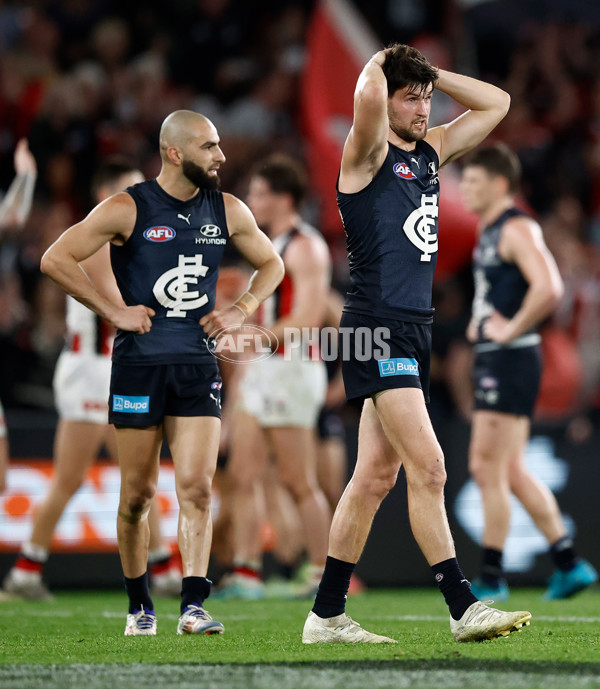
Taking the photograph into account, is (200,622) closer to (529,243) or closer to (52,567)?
(529,243)

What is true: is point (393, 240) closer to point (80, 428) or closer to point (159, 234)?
point (159, 234)

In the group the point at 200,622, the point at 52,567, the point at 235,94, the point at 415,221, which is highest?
the point at 235,94

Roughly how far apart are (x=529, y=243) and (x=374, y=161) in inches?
120

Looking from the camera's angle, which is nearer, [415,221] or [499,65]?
[415,221]

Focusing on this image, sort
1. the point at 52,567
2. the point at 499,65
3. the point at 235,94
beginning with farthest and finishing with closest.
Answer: the point at 499,65
the point at 235,94
the point at 52,567

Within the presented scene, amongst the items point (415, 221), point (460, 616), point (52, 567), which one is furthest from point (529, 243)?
point (52, 567)

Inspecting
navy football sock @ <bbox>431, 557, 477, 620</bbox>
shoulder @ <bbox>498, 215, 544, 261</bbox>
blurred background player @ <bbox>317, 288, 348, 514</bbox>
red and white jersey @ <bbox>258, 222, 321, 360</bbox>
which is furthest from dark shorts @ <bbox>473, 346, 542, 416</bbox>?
navy football sock @ <bbox>431, 557, 477, 620</bbox>

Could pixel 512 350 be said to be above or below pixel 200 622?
above

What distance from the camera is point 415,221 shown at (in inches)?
205

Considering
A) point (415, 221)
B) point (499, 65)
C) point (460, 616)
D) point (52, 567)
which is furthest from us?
point (499, 65)

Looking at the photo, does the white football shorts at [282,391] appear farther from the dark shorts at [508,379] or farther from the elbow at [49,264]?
the elbow at [49,264]

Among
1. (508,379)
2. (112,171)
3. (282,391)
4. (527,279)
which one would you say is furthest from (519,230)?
(112,171)

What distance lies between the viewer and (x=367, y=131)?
16.0 ft

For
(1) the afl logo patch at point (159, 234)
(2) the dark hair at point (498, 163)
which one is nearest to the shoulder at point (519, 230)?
(2) the dark hair at point (498, 163)
